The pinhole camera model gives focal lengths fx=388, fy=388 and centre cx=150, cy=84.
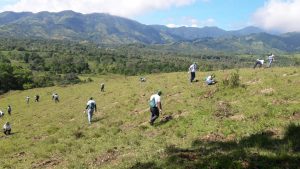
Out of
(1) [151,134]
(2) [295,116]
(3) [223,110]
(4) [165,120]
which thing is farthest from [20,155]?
(2) [295,116]

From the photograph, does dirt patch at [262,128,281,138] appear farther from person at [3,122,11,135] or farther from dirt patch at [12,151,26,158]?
person at [3,122,11,135]

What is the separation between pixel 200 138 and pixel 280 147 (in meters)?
5.88

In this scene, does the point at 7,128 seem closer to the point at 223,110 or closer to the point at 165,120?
the point at 165,120

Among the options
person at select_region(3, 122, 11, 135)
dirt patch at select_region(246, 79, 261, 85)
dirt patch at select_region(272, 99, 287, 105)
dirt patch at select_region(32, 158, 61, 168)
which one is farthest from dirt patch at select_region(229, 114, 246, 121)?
person at select_region(3, 122, 11, 135)

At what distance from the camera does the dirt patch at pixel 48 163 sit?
21323 mm

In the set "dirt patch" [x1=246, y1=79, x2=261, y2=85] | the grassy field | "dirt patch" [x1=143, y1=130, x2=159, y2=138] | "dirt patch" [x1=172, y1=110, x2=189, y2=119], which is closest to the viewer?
the grassy field

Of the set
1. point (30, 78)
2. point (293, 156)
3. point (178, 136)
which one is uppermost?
point (293, 156)

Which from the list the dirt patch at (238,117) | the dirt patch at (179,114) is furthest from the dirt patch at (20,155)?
the dirt patch at (238,117)

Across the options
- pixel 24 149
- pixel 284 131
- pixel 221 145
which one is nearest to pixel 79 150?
pixel 24 149

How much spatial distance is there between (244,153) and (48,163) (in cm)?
1182

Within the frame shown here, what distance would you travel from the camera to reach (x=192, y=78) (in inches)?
1780

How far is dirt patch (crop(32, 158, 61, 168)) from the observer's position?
2132 cm

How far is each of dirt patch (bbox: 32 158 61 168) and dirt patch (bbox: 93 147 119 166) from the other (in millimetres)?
2799

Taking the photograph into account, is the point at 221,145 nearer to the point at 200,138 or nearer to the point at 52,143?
the point at 200,138
